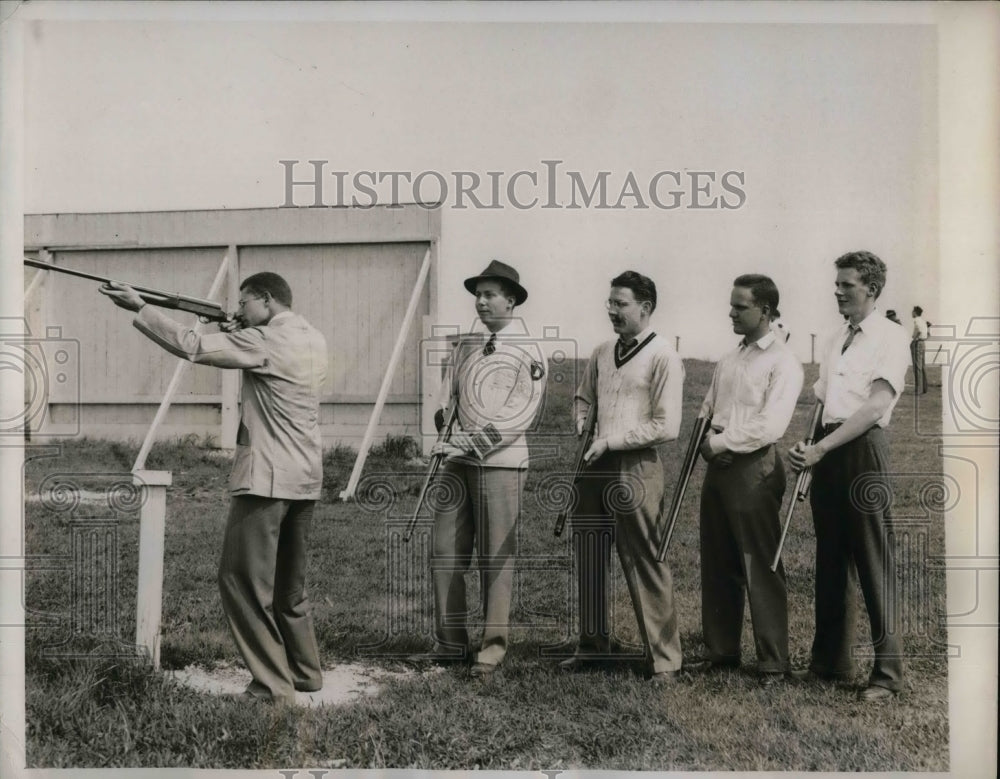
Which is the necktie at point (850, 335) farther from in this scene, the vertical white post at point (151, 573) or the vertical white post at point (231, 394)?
the vertical white post at point (151, 573)

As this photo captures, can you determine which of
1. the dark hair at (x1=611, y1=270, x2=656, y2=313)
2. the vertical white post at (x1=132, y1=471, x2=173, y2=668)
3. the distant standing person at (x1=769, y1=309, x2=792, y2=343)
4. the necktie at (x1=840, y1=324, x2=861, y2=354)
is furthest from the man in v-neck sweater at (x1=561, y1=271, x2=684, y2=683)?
the vertical white post at (x1=132, y1=471, x2=173, y2=668)

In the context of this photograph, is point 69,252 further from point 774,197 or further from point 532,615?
point 774,197

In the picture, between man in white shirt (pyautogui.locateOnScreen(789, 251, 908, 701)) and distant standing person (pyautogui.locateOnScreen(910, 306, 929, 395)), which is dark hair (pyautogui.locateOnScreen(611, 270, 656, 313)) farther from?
distant standing person (pyautogui.locateOnScreen(910, 306, 929, 395))

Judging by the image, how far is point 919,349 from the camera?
3.83 m

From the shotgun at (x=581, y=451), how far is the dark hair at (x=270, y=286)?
53.5 inches

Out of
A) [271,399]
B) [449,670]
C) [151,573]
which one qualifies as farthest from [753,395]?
[151,573]

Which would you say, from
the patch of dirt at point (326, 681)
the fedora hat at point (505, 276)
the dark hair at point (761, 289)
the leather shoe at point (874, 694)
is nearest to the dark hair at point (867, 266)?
the dark hair at point (761, 289)

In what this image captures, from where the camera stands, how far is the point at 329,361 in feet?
13.0

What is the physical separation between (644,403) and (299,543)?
1530 mm

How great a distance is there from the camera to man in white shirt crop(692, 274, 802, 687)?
3699 millimetres

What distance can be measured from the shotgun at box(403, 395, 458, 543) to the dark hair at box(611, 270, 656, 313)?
870 millimetres

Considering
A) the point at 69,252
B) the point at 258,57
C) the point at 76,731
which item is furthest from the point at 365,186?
the point at 76,731

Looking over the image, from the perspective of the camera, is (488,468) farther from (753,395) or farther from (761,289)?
(761,289)

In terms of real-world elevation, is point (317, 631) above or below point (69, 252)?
below
